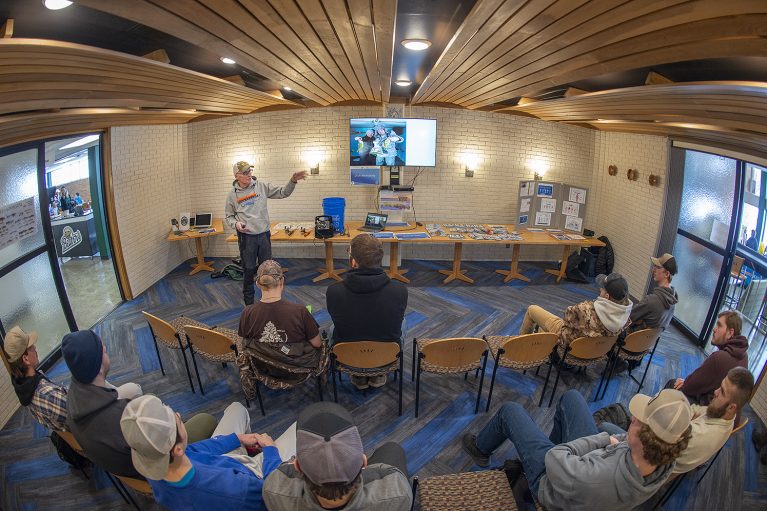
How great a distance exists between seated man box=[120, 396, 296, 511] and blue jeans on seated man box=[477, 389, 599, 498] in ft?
5.08

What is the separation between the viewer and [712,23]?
1418 millimetres

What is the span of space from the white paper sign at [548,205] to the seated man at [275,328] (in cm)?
526

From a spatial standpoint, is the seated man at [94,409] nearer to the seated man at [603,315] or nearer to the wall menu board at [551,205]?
the seated man at [603,315]

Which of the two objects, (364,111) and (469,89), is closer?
(469,89)

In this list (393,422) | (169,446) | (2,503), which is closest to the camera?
(169,446)

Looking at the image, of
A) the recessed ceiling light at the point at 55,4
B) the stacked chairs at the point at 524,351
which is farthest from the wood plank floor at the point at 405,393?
A: the recessed ceiling light at the point at 55,4

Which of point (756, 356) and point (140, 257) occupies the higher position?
point (140, 257)

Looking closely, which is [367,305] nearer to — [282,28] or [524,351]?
[524,351]

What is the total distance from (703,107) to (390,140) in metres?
4.51

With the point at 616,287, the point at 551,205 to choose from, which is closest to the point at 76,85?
the point at 616,287

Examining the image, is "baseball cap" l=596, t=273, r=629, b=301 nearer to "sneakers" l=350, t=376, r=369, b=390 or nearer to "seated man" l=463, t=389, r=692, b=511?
"seated man" l=463, t=389, r=692, b=511

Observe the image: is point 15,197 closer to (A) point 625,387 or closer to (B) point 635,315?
(B) point 635,315

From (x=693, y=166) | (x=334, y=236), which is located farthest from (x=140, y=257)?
(x=693, y=166)

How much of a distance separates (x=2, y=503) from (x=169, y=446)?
2.38 meters
